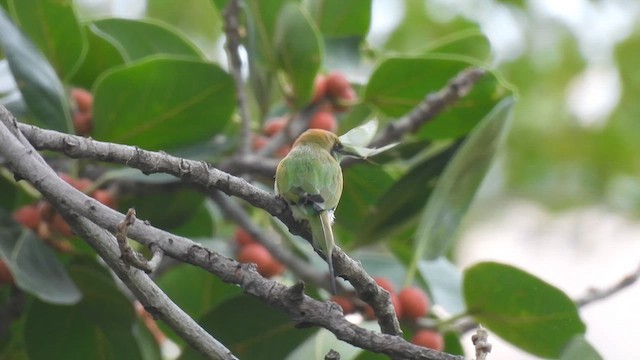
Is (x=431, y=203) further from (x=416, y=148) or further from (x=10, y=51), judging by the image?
(x=10, y=51)

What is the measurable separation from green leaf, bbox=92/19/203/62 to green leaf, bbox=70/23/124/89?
1cm

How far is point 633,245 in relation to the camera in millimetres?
5875

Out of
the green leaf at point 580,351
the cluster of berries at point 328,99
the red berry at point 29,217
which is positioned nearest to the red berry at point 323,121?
the cluster of berries at point 328,99

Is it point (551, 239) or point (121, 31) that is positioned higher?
point (551, 239)

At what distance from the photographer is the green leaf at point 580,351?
1.25m

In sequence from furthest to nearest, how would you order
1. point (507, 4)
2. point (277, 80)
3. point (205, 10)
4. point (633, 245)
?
point (633, 245) → point (507, 4) → point (205, 10) → point (277, 80)

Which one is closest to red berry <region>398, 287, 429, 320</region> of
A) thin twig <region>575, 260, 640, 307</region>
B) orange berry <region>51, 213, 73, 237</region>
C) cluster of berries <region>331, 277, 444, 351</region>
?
cluster of berries <region>331, 277, 444, 351</region>

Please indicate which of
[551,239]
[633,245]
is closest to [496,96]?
[551,239]

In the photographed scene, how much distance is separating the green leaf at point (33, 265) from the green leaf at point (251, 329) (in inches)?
9.1

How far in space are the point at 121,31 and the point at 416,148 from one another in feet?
1.82

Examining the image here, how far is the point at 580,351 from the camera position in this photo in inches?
49.9

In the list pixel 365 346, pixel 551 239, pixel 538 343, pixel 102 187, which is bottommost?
pixel 365 346

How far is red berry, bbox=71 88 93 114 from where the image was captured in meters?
1.77

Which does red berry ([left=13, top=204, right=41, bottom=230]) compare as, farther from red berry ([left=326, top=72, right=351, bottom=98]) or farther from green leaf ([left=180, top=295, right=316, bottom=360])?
red berry ([left=326, top=72, right=351, bottom=98])
